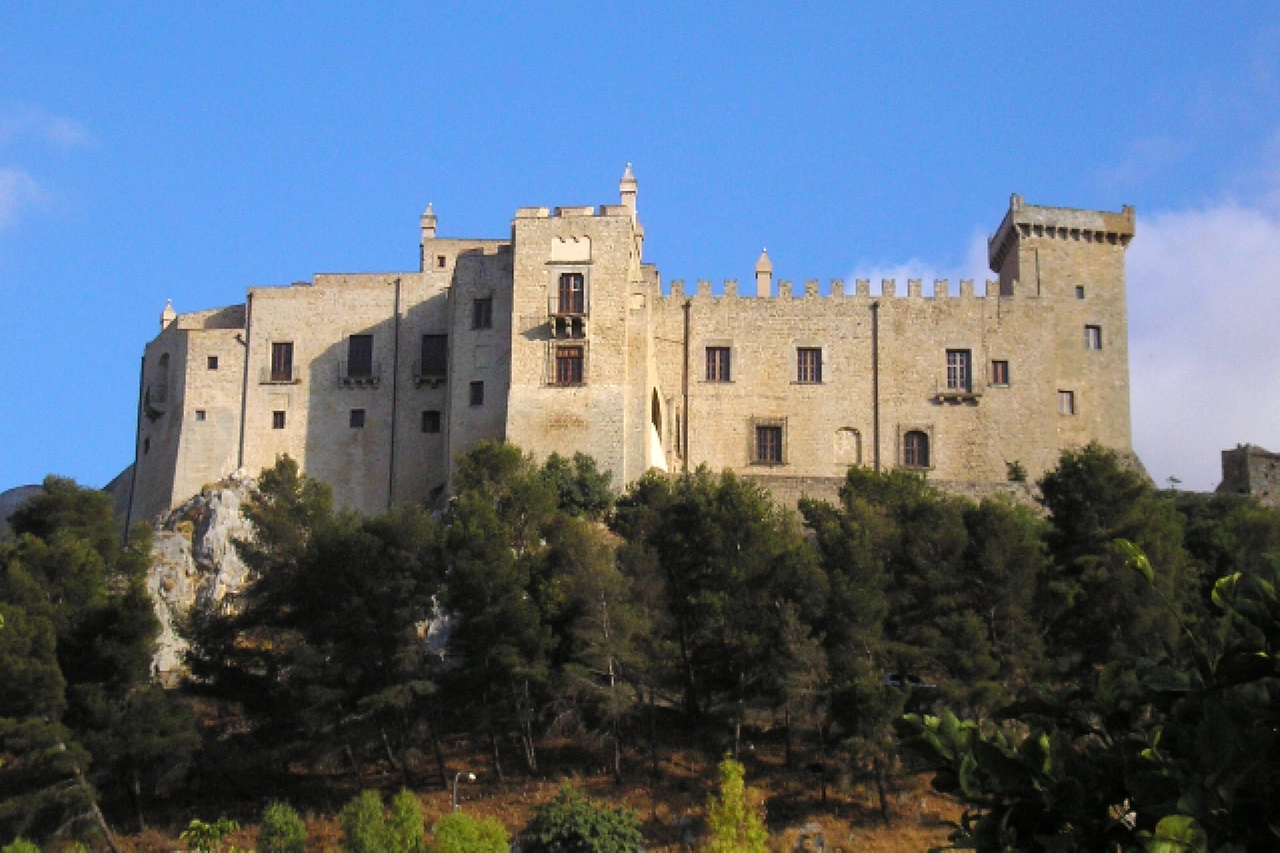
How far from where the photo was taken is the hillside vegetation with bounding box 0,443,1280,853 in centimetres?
3400

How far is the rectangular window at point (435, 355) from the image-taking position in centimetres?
5219

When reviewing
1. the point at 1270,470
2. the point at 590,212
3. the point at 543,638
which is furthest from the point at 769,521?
the point at 1270,470

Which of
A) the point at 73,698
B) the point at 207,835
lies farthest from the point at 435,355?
the point at 207,835

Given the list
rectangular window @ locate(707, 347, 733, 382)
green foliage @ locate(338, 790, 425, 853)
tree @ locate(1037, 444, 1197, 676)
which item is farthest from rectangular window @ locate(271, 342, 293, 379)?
green foliage @ locate(338, 790, 425, 853)

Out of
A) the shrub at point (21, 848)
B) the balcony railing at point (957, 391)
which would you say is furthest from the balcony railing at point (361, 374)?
the shrub at point (21, 848)

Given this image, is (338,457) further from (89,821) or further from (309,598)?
(89,821)

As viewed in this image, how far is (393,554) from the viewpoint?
38.0m

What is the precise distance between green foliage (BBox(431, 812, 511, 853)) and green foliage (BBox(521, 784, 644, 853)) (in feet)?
4.55

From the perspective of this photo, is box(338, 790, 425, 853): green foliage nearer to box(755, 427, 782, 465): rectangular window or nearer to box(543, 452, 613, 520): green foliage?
box(543, 452, 613, 520): green foliage

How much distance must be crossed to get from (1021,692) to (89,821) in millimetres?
19504

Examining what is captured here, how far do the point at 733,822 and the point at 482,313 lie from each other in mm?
25923

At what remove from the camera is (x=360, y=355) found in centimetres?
5278

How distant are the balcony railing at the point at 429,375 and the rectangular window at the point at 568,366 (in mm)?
5257

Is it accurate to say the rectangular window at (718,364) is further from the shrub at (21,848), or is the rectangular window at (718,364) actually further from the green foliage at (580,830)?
the shrub at (21,848)
